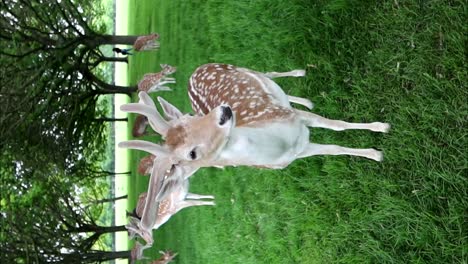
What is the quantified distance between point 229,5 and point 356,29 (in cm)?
320

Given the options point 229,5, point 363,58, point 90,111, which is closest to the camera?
point 363,58

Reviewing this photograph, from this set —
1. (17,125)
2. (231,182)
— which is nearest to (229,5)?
(231,182)

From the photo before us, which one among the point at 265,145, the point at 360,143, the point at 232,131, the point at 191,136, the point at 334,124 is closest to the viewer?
the point at 191,136

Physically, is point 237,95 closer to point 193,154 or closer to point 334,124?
point 334,124

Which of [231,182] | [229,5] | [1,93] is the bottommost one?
[231,182]

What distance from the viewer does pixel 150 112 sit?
3283mm

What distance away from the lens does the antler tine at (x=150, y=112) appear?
127 inches

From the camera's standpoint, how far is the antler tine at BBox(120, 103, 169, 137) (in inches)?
127

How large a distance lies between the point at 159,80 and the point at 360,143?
6.32 metres

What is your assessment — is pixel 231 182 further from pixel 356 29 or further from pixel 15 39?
pixel 15 39

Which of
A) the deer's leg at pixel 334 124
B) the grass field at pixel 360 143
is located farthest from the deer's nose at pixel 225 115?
the grass field at pixel 360 143

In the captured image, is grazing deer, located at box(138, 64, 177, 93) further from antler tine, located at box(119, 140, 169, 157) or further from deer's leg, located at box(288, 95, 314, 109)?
antler tine, located at box(119, 140, 169, 157)

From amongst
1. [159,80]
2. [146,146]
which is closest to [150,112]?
[146,146]

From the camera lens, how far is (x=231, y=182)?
23.8 feet
